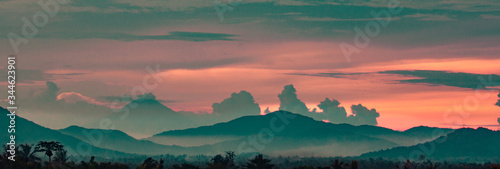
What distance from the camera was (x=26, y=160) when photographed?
7313 inches

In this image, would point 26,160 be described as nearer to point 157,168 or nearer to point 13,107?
point 157,168

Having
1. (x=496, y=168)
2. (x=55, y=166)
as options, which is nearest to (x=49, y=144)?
(x=55, y=166)

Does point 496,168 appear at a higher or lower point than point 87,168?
lower

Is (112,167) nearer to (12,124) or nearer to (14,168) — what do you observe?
(14,168)

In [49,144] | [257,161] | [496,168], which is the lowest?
[496,168]

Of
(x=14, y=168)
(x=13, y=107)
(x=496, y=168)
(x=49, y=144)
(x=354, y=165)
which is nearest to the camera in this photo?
(x=13, y=107)

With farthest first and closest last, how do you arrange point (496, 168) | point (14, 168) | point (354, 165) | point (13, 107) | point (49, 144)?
point (49, 144) < point (14, 168) < point (354, 165) < point (496, 168) < point (13, 107)

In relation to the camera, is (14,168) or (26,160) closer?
(14,168)

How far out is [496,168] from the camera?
412 feet

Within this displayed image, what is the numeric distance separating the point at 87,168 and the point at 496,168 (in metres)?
113

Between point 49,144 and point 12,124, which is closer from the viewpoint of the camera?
point 12,124

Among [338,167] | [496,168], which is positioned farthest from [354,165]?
[496,168]

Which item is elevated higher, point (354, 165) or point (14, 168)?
point (14, 168)

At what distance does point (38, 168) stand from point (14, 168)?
5932mm
